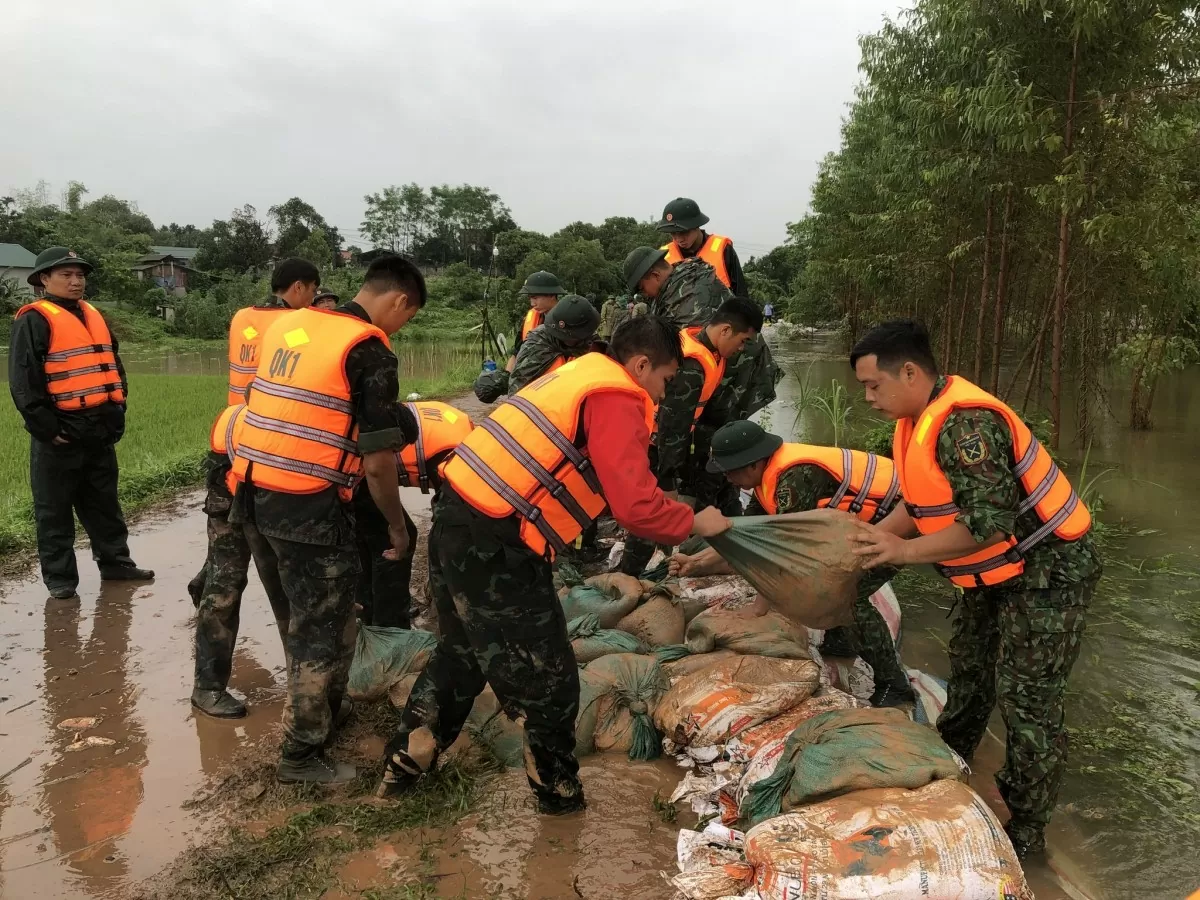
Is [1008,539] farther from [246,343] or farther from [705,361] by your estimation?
[246,343]

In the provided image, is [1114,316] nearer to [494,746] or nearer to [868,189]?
[868,189]

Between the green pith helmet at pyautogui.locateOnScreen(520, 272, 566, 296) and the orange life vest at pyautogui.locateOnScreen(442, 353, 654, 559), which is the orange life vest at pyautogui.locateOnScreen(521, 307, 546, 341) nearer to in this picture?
the green pith helmet at pyautogui.locateOnScreen(520, 272, 566, 296)

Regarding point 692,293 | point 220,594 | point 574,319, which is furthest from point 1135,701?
point 220,594

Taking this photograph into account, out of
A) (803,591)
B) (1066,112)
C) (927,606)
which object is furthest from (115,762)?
→ (1066,112)

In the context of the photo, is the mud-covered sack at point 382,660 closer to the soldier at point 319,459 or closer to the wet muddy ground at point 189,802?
the wet muddy ground at point 189,802

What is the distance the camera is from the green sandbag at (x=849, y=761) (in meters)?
2.43

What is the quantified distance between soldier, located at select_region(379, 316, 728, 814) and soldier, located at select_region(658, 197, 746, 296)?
9.13 ft

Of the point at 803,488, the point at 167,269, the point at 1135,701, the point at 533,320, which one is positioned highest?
the point at 167,269

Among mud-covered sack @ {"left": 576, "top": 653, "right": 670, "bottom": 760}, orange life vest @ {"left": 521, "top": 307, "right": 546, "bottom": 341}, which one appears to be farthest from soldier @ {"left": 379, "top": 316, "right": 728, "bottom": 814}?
orange life vest @ {"left": 521, "top": 307, "right": 546, "bottom": 341}

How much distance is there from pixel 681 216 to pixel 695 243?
22 centimetres

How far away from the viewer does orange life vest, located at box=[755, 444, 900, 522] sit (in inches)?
143

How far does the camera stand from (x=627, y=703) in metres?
3.47

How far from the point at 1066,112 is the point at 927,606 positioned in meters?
5.58

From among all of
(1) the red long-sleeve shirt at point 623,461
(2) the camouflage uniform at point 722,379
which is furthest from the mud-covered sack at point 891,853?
(2) the camouflage uniform at point 722,379
